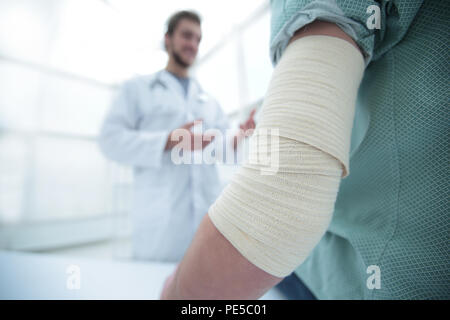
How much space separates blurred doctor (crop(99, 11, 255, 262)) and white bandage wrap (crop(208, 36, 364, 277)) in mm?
601

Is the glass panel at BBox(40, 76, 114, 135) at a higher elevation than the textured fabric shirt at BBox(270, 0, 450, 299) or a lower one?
higher

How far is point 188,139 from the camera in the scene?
0.85 meters

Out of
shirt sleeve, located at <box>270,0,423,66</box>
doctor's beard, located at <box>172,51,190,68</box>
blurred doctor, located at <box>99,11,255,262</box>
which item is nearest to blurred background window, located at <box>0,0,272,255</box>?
doctor's beard, located at <box>172,51,190,68</box>

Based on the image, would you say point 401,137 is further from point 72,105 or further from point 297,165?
point 72,105

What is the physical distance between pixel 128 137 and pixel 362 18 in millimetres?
943

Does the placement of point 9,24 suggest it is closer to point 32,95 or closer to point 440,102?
point 32,95

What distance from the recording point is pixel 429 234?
25 cm

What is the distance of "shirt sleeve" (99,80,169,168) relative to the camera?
0.91 meters

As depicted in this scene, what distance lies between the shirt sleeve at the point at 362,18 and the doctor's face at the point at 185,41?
0.99m

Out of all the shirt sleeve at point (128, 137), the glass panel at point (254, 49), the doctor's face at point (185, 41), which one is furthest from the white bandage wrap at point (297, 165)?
the doctor's face at point (185, 41)

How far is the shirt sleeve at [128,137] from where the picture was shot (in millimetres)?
914

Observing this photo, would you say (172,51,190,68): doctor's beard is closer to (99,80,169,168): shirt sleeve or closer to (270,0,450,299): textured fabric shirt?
(99,80,169,168): shirt sleeve

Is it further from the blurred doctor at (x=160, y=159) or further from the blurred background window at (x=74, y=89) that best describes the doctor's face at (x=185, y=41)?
the blurred background window at (x=74, y=89)
